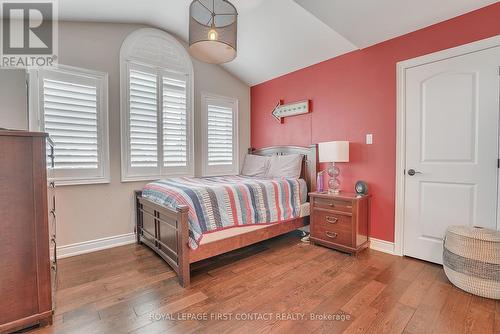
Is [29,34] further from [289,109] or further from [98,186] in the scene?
[289,109]

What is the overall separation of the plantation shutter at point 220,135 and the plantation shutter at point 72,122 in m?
1.62

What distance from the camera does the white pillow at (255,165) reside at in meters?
3.92

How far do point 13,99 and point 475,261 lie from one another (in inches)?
178

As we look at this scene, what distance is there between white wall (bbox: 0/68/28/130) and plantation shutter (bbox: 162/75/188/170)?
58.0 inches

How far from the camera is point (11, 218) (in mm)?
1448

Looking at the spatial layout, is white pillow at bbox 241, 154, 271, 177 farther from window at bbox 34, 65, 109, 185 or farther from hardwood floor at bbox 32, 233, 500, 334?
window at bbox 34, 65, 109, 185

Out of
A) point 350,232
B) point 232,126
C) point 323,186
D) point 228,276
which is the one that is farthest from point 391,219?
point 232,126

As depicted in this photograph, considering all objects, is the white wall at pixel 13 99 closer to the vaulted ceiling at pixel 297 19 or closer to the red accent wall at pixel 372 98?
the vaulted ceiling at pixel 297 19

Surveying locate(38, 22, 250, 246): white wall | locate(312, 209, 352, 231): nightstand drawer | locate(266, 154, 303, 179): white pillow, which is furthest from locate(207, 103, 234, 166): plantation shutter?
locate(312, 209, 352, 231): nightstand drawer

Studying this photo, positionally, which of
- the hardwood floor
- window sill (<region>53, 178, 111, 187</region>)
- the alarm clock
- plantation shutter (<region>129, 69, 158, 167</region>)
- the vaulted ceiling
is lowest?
the hardwood floor

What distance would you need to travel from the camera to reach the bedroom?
1.66 m

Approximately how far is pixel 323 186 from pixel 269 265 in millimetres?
1398

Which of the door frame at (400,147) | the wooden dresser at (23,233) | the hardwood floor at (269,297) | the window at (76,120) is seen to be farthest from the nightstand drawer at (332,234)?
the window at (76,120)

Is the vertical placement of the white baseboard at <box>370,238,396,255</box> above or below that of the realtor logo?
below
